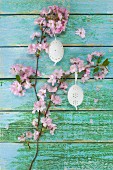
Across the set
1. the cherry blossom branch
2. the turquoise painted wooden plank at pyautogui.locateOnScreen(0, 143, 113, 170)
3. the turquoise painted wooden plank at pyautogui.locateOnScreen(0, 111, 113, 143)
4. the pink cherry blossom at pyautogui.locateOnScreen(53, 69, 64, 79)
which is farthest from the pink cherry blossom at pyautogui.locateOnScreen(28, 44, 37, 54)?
the turquoise painted wooden plank at pyautogui.locateOnScreen(0, 143, 113, 170)

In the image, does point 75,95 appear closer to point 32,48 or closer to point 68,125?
point 68,125

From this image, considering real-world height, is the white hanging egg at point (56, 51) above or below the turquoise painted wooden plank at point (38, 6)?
below

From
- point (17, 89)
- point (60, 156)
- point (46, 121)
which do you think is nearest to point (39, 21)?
point (17, 89)

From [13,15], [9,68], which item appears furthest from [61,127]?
[13,15]

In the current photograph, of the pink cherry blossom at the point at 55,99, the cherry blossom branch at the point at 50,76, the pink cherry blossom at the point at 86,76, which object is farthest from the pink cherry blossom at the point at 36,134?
the pink cherry blossom at the point at 86,76

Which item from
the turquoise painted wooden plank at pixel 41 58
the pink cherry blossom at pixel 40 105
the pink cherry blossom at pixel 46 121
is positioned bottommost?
the pink cherry blossom at pixel 46 121

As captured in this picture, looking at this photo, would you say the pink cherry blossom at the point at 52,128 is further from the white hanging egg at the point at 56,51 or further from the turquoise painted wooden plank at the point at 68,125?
the white hanging egg at the point at 56,51

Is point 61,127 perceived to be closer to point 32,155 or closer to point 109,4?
point 32,155
